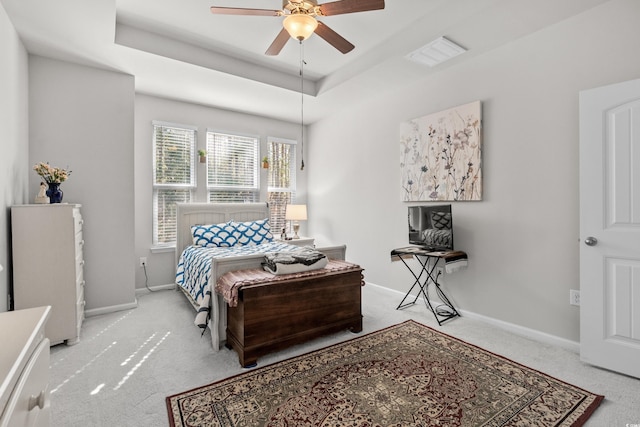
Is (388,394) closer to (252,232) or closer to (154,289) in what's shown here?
(252,232)

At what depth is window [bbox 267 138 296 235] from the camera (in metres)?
5.41

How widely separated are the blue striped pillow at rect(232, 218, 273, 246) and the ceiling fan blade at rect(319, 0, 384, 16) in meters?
2.87

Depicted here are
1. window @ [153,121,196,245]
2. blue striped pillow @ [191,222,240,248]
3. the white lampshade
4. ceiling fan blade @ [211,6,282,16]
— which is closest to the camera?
ceiling fan blade @ [211,6,282,16]

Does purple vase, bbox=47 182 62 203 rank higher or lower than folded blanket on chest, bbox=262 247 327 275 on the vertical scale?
higher

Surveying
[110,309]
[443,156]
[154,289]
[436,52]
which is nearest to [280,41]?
[436,52]

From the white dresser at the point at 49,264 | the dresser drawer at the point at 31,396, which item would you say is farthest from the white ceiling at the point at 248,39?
the dresser drawer at the point at 31,396

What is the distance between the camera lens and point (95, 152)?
132 inches

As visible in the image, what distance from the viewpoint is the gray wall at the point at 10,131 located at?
236cm

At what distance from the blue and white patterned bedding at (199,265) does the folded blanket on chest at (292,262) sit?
1.76 feet

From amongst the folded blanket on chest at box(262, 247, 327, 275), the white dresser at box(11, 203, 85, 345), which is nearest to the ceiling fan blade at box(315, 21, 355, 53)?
the folded blanket on chest at box(262, 247, 327, 275)

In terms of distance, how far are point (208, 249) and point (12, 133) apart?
2.03 meters

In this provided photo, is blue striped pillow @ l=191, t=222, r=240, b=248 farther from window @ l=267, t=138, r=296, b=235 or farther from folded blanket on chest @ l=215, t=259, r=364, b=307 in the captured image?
folded blanket on chest @ l=215, t=259, r=364, b=307

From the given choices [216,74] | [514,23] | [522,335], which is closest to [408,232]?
[522,335]

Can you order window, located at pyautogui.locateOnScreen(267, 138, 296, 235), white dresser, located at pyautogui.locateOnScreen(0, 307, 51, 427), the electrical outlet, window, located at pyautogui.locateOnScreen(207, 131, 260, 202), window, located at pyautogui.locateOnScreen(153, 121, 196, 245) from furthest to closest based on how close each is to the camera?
window, located at pyautogui.locateOnScreen(267, 138, 296, 235) < window, located at pyautogui.locateOnScreen(207, 131, 260, 202) < window, located at pyautogui.locateOnScreen(153, 121, 196, 245) < the electrical outlet < white dresser, located at pyautogui.locateOnScreen(0, 307, 51, 427)
